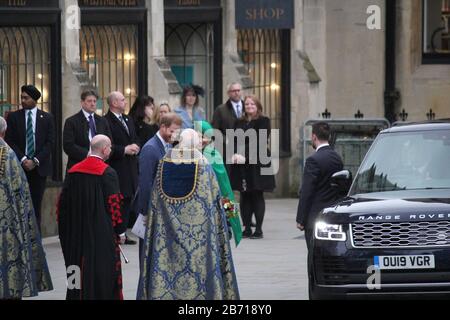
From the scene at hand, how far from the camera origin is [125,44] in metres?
23.0

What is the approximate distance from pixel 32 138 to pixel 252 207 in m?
3.35

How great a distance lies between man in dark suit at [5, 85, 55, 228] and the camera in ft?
61.3

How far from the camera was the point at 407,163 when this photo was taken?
15055 millimetres

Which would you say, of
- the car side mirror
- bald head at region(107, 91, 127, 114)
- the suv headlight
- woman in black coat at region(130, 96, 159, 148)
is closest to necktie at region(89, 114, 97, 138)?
bald head at region(107, 91, 127, 114)

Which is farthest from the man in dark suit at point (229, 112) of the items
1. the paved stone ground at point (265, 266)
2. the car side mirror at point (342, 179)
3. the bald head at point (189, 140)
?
the bald head at point (189, 140)

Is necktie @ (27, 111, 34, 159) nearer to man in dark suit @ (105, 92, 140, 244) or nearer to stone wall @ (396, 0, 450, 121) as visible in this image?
man in dark suit @ (105, 92, 140, 244)

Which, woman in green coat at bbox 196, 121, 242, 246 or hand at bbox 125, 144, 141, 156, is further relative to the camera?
hand at bbox 125, 144, 141, 156

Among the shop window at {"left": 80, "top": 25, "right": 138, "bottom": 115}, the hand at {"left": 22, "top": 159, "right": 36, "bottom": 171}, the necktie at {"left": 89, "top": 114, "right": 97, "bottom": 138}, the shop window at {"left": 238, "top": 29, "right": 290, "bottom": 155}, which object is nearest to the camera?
the hand at {"left": 22, "top": 159, "right": 36, "bottom": 171}

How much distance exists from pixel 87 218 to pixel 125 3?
29.7 feet

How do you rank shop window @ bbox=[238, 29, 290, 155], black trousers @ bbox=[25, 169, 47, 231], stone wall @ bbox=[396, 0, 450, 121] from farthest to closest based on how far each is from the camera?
stone wall @ bbox=[396, 0, 450, 121], shop window @ bbox=[238, 29, 290, 155], black trousers @ bbox=[25, 169, 47, 231]

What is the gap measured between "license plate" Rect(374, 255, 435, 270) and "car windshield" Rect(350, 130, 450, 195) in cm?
120

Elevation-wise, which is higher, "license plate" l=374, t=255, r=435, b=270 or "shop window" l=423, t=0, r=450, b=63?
"shop window" l=423, t=0, r=450, b=63

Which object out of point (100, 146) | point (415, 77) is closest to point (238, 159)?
Answer: point (100, 146)
